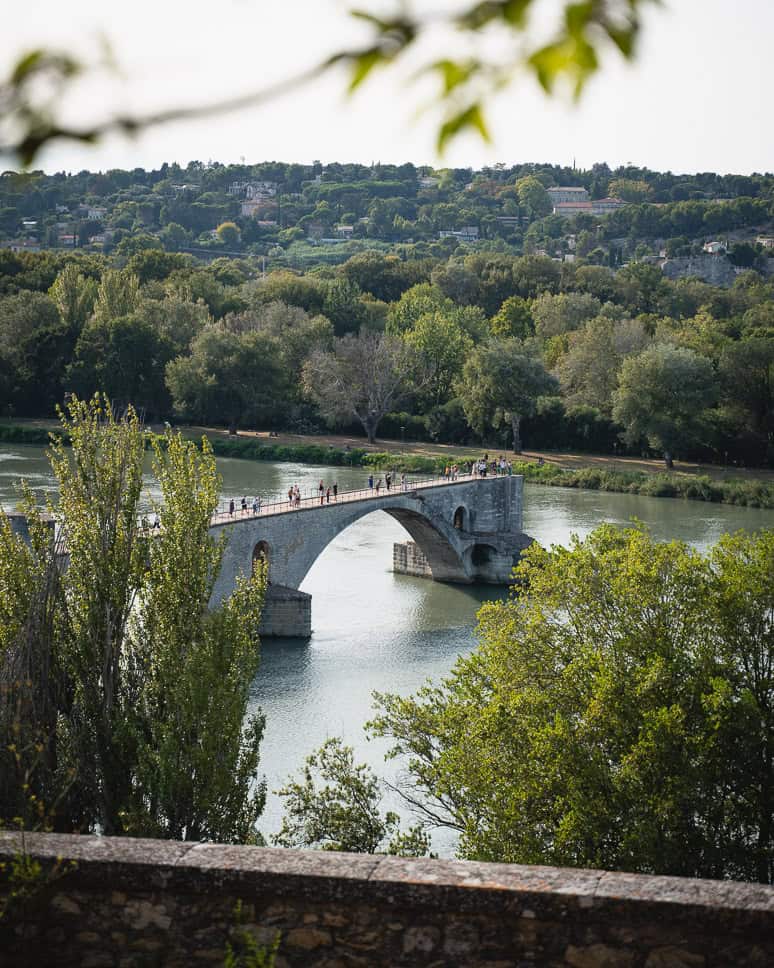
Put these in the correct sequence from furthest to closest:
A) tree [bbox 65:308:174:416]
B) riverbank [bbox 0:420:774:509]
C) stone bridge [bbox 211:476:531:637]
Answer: tree [bbox 65:308:174:416], riverbank [bbox 0:420:774:509], stone bridge [bbox 211:476:531:637]

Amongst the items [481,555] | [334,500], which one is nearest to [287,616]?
[334,500]

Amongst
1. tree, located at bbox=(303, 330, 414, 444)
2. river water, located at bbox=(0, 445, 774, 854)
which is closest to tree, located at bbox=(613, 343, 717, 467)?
river water, located at bbox=(0, 445, 774, 854)

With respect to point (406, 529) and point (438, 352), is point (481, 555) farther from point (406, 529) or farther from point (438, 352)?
→ point (438, 352)

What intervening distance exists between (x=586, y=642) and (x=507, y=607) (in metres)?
2.04

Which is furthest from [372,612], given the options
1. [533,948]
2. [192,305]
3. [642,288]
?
[642,288]

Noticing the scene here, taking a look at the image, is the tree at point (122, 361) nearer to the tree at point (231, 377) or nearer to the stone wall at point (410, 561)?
the tree at point (231, 377)

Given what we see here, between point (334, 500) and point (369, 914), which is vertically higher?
point (369, 914)

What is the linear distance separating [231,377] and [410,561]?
84.4 ft

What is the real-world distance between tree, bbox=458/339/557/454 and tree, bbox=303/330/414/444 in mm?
4117

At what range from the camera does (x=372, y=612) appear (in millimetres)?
33656

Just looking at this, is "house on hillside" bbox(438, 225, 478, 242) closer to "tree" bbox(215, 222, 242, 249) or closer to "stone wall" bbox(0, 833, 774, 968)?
"tree" bbox(215, 222, 242, 249)

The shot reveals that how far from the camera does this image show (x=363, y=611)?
33.7 meters

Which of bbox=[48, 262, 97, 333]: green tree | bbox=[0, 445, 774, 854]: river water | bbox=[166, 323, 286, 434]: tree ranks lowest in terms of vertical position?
bbox=[0, 445, 774, 854]: river water

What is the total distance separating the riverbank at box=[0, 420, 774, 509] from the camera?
171 ft
